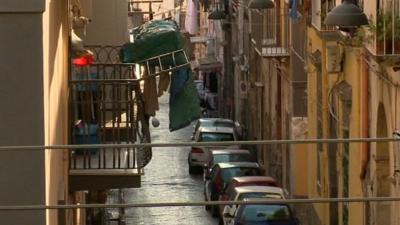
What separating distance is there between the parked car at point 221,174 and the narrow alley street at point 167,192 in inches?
19.4

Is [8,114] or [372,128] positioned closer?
[8,114]

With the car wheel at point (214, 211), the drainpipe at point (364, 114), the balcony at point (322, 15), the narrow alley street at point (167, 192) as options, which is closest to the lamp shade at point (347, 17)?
the drainpipe at point (364, 114)

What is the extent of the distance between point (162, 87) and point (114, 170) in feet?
14.0

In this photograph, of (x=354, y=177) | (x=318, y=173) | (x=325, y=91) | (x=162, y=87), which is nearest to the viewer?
(x=162, y=87)

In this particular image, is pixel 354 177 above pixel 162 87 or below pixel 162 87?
below

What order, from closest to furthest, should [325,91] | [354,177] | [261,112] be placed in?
[354,177], [325,91], [261,112]

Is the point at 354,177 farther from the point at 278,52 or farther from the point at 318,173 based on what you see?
the point at 278,52

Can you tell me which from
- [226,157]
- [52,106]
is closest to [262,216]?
[226,157]

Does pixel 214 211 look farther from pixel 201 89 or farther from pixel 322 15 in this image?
pixel 201 89

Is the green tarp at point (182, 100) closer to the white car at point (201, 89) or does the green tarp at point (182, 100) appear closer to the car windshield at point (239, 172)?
the car windshield at point (239, 172)

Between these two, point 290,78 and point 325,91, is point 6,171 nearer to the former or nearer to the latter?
point 325,91

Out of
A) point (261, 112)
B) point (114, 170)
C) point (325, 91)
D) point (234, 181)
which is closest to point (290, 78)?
point (234, 181)

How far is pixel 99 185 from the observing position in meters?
15.6

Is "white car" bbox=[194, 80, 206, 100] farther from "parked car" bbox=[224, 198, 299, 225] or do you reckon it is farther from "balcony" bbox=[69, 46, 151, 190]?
"balcony" bbox=[69, 46, 151, 190]
